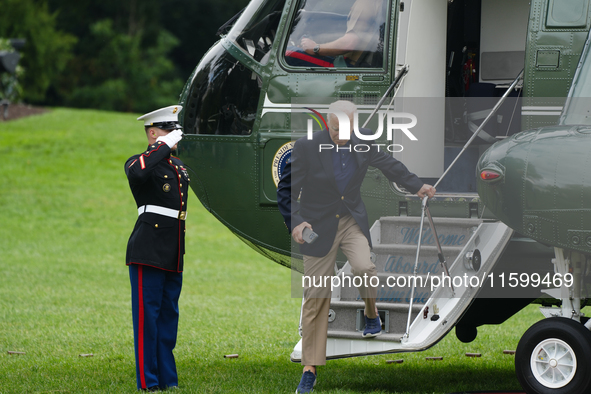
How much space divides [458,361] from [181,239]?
2862 mm

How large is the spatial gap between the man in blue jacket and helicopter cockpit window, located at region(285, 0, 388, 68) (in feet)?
2.76

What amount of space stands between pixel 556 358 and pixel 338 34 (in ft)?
8.70

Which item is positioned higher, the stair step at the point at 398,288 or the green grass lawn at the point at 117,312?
the stair step at the point at 398,288

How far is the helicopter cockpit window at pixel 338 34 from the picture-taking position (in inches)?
214

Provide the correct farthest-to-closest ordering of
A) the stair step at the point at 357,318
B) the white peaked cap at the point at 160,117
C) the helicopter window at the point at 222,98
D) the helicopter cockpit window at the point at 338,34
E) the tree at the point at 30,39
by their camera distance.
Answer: the tree at the point at 30,39 → the helicopter window at the point at 222,98 → the helicopter cockpit window at the point at 338,34 → the white peaked cap at the point at 160,117 → the stair step at the point at 357,318

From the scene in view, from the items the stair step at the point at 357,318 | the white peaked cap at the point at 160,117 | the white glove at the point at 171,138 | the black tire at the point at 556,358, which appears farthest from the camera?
the white peaked cap at the point at 160,117

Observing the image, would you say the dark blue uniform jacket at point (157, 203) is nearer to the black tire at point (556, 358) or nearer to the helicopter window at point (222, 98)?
the helicopter window at point (222, 98)

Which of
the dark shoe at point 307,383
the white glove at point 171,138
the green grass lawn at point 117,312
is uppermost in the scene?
the white glove at point 171,138

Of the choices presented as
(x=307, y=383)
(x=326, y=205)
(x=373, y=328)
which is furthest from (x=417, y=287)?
(x=307, y=383)

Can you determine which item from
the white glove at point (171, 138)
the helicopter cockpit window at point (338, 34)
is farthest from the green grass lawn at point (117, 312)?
the helicopter cockpit window at point (338, 34)

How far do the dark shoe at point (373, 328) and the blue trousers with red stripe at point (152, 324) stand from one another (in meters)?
1.33

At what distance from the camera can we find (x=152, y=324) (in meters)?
5.02

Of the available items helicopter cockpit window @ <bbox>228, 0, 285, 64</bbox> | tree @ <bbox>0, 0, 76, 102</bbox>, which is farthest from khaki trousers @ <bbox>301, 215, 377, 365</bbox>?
tree @ <bbox>0, 0, 76, 102</bbox>

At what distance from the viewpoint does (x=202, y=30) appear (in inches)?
1678
